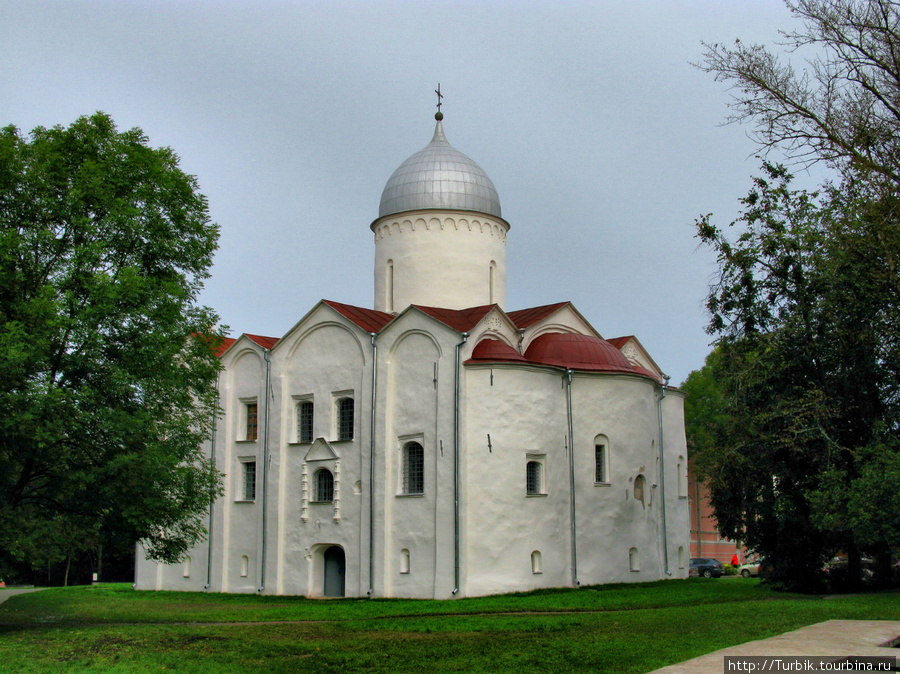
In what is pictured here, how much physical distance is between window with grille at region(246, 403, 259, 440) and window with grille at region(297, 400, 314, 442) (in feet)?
7.54

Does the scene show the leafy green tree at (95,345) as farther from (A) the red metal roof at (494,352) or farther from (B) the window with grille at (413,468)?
(A) the red metal roof at (494,352)

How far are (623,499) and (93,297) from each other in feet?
53.2

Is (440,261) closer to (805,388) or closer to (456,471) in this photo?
(456,471)

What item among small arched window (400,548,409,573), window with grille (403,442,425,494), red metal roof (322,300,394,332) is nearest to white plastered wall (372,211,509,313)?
red metal roof (322,300,394,332)

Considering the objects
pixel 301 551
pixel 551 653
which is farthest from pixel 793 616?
pixel 301 551

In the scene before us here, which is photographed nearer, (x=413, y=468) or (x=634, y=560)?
(x=413, y=468)

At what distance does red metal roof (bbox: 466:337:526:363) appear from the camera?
25.0 metres

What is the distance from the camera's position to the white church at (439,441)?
80.5 feet

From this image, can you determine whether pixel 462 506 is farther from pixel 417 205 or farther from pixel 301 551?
pixel 417 205

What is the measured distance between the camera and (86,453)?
16.8m

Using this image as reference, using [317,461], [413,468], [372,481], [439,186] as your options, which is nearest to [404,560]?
[372,481]

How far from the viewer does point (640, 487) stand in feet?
89.1

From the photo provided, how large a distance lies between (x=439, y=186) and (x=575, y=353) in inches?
319

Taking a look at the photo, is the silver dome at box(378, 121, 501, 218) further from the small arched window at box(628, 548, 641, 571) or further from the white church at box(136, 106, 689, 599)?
the small arched window at box(628, 548, 641, 571)
